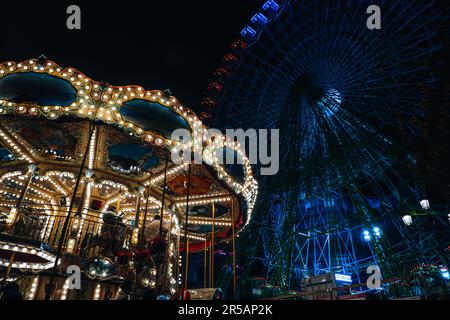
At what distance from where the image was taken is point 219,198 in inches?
400

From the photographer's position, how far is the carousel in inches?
258

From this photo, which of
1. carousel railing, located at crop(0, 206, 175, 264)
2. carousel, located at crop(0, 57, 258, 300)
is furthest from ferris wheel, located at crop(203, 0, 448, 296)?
carousel railing, located at crop(0, 206, 175, 264)

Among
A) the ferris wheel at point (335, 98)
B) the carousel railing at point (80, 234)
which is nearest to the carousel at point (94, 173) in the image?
the carousel railing at point (80, 234)

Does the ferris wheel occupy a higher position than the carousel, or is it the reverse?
the ferris wheel

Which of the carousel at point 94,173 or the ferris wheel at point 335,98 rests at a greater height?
the ferris wheel at point 335,98

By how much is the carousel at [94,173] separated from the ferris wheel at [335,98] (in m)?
10.0

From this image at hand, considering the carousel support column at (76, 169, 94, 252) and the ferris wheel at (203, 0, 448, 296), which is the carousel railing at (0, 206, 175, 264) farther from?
the ferris wheel at (203, 0, 448, 296)

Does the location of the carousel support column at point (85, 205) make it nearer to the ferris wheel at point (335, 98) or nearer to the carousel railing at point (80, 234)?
the carousel railing at point (80, 234)

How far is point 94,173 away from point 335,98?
1478cm

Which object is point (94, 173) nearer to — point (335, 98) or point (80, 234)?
point (80, 234)

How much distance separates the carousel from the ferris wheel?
10024 mm

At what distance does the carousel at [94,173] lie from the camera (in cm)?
656
